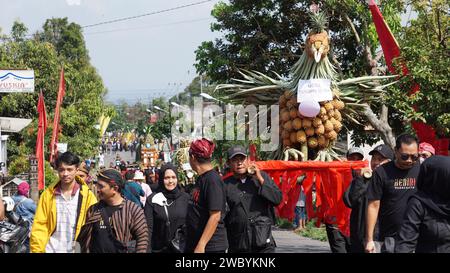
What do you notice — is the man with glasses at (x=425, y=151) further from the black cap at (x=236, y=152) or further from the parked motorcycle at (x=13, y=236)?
the parked motorcycle at (x=13, y=236)

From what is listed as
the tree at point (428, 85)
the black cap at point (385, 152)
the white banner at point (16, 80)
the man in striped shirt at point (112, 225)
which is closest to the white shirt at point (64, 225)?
the man in striped shirt at point (112, 225)

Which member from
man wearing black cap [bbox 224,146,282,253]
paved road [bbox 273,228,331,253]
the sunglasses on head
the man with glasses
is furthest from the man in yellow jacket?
paved road [bbox 273,228,331,253]

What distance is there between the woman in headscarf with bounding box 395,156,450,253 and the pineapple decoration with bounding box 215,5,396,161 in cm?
608

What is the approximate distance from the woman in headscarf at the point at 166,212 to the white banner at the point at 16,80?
17764mm

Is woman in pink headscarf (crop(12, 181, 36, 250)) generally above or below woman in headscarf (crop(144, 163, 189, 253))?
below

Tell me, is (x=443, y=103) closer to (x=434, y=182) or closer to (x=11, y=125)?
(x=434, y=182)

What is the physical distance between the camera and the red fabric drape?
11047mm

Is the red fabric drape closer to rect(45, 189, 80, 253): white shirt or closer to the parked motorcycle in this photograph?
the parked motorcycle

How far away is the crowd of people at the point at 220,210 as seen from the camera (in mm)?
5988

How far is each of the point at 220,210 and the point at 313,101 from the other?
18.9ft

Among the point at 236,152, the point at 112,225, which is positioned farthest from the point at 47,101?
the point at 112,225

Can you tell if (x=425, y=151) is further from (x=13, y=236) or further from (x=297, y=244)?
(x=297, y=244)

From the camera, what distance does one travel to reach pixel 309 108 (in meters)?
12.0

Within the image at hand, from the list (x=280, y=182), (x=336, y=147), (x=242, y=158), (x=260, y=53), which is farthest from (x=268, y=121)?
(x=260, y=53)
